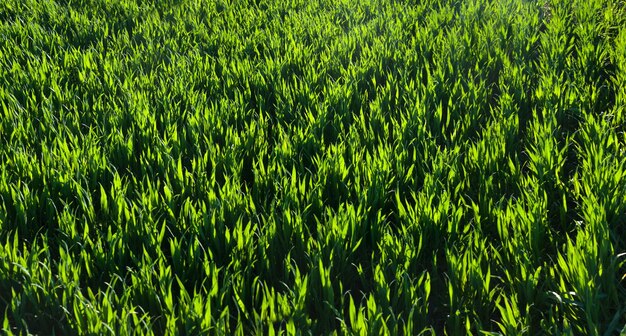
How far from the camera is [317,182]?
2.07 metres

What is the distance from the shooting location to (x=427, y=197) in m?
1.95

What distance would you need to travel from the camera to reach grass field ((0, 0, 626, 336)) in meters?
1.61

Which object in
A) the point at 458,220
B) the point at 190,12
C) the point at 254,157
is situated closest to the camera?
the point at 458,220

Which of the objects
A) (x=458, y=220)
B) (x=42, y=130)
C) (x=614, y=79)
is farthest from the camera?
(x=614, y=79)

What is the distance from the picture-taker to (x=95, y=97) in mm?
2889

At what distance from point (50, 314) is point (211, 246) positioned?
0.41 metres

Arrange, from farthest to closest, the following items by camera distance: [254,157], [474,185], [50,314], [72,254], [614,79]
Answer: [614,79] → [254,157] → [474,185] → [72,254] → [50,314]

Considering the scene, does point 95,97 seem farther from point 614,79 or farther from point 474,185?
point 614,79

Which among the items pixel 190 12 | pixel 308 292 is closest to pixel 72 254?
pixel 308 292

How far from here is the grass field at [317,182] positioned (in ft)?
5.28

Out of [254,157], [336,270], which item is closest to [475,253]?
[336,270]

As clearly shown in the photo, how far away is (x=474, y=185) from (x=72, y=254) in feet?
3.73

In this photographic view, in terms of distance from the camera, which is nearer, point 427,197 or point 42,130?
point 427,197

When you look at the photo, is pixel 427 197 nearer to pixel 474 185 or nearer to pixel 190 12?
pixel 474 185
